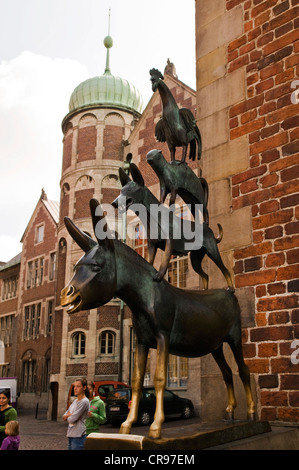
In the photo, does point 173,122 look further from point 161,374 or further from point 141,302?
point 161,374

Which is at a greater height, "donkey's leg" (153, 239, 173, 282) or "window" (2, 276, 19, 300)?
"window" (2, 276, 19, 300)

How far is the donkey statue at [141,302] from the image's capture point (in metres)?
2.48

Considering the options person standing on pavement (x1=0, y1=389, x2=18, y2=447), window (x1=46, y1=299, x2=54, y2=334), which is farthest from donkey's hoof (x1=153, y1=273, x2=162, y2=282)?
window (x1=46, y1=299, x2=54, y2=334)

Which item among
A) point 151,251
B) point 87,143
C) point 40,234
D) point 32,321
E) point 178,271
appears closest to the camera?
point 151,251

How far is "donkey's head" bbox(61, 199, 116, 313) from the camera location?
96.4 inches

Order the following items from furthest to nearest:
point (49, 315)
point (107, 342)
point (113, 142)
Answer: point (49, 315) → point (113, 142) → point (107, 342)

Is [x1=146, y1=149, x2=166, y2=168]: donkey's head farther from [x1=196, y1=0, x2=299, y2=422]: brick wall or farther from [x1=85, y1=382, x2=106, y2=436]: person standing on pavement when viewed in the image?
[x1=85, y1=382, x2=106, y2=436]: person standing on pavement

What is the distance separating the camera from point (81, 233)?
2.62 metres

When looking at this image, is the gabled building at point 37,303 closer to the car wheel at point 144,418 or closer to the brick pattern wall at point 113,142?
the brick pattern wall at point 113,142

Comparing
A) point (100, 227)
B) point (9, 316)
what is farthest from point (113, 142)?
point (100, 227)

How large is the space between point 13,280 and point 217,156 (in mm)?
30847

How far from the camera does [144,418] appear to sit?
49.5 ft

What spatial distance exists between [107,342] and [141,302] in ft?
60.1

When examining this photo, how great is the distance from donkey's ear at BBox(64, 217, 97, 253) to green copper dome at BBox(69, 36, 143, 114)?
21208 millimetres
